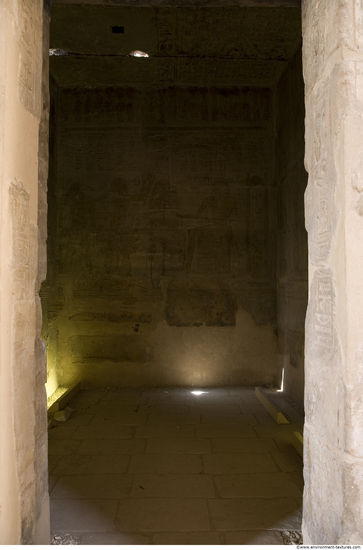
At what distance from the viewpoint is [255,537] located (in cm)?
250

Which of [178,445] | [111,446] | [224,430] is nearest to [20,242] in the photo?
[111,446]

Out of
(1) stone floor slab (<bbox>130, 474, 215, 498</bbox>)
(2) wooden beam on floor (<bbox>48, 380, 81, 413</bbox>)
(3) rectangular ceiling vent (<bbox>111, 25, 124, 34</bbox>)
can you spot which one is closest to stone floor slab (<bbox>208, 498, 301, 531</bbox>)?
(1) stone floor slab (<bbox>130, 474, 215, 498</bbox>)

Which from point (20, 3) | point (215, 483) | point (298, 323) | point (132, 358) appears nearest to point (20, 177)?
point (20, 3)

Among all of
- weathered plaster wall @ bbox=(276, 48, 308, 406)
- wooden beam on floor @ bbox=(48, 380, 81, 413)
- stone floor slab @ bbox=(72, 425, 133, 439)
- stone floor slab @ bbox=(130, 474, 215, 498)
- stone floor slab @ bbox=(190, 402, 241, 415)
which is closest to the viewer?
stone floor slab @ bbox=(130, 474, 215, 498)

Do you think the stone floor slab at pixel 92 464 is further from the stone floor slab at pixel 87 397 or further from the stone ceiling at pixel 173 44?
the stone ceiling at pixel 173 44

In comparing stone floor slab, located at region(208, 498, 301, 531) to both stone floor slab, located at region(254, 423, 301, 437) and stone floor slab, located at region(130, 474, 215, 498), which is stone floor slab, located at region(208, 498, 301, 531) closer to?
stone floor slab, located at region(130, 474, 215, 498)

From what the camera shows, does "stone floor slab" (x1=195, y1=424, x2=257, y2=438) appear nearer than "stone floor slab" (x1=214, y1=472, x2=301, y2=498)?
No

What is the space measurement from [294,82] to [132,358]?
477 centimetres

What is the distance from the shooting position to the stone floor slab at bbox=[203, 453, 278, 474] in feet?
11.1

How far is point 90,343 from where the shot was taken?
20.4ft

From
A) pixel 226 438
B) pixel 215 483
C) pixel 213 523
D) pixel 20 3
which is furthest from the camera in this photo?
pixel 226 438

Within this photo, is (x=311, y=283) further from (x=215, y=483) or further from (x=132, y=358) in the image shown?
(x=132, y=358)

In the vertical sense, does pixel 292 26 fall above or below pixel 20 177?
above

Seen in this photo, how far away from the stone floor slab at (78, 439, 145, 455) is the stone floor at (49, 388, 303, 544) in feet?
0.03
